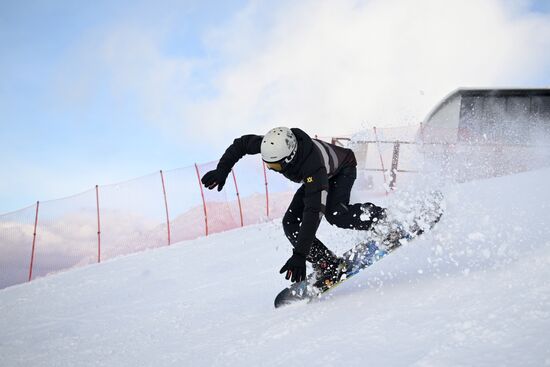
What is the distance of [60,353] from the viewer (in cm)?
424

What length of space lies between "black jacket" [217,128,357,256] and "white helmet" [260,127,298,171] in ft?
0.24

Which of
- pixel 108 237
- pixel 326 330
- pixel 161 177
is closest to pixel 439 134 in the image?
pixel 161 177

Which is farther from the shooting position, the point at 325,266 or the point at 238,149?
the point at 238,149

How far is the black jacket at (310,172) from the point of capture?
3465 mm

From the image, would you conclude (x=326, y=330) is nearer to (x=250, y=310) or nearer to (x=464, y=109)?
(x=250, y=310)

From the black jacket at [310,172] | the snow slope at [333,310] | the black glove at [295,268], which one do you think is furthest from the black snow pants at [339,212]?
the black glove at [295,268]

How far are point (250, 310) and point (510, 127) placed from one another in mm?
15343

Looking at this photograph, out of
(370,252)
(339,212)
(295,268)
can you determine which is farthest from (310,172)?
(370,252)

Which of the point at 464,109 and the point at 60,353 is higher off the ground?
the point at 464,109

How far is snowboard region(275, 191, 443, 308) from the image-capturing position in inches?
159

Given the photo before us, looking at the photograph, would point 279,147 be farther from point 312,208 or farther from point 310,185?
point 312,208

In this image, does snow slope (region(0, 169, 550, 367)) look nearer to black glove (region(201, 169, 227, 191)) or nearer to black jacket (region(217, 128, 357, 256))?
black jacket (region(217, 128, 357, 256))

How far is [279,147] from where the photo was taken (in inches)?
139

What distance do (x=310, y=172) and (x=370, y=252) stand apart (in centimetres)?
102
